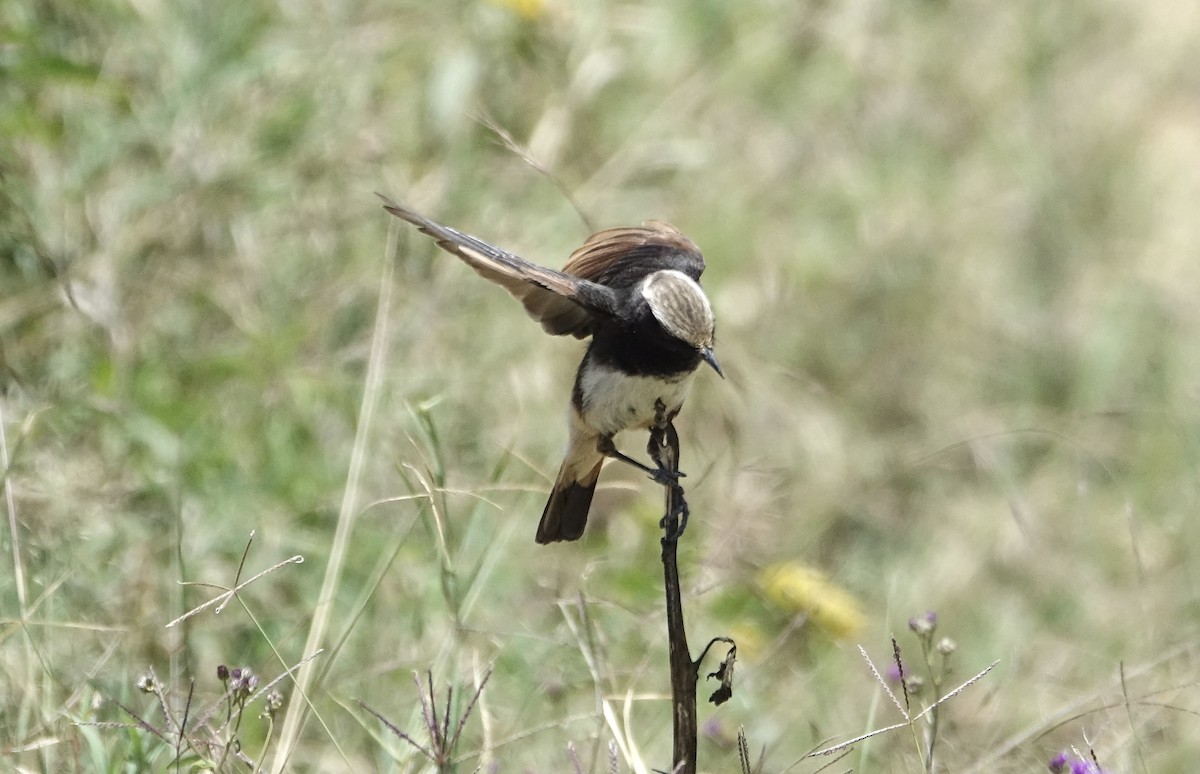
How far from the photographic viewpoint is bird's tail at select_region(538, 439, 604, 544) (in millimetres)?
4172

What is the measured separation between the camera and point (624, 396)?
3.81 metres

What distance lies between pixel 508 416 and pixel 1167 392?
318 centimetres

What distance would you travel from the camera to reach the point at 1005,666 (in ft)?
18.3

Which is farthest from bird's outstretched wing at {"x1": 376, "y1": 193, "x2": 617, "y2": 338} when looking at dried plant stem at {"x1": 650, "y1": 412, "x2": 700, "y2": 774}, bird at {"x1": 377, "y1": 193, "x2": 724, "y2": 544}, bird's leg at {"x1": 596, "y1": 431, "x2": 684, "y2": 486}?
dried plant stem at {"x1": 650, "y1": 412, "x2": 700, "y2": 774}

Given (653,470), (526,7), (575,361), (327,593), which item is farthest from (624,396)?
(526,7)

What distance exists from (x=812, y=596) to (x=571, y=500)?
777 millimetres

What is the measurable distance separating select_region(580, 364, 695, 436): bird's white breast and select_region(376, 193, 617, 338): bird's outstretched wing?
150mm

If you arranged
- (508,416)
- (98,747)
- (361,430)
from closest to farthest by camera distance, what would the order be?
(98,747) → (361,430) → (508,416)

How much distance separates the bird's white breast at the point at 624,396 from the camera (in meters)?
3.78

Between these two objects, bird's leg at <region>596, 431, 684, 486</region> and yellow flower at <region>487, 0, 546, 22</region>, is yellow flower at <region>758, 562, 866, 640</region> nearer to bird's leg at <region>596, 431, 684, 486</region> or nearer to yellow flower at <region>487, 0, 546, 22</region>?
bird's leg at <region>596, 431, 684, 486</region>

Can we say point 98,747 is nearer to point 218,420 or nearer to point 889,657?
point 218,420

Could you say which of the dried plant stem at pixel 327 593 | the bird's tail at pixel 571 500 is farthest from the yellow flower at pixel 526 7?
the bird's tail at pixel 571 500

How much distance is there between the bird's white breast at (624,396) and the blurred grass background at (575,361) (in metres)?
0.34

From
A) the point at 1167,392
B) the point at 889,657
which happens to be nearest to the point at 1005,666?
the point at 889,657
